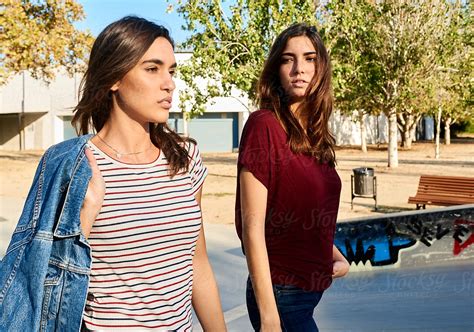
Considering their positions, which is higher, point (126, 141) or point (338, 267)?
point (126, 141)

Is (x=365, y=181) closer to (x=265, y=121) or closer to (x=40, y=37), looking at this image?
(x=265, y=121)

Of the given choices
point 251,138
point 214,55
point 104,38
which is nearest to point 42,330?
point 104,38

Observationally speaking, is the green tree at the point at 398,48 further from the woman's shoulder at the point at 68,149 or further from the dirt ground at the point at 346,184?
the woman's shoulder at the point at 68,149

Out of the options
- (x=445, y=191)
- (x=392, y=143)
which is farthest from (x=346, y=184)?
(x=445, y=191)

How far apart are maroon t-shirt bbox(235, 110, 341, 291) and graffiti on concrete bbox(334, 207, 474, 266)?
5.92m

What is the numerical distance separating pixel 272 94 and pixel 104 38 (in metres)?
0.78

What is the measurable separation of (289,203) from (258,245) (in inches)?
7.9

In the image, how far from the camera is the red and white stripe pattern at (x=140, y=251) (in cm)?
194

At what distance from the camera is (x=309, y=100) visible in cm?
258

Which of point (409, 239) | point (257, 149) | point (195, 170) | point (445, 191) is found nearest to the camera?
point (195, 170)

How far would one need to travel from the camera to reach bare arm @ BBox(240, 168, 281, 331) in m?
2.30

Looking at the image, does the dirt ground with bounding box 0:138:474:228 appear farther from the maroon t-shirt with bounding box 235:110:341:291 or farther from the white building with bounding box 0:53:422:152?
the white building with bounding box 0:53:422:152

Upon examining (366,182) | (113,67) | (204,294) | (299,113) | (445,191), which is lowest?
(445,191)

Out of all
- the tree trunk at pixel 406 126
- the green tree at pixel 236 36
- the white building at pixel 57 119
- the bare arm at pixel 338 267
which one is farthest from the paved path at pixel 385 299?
the white building at pixel 57 119
